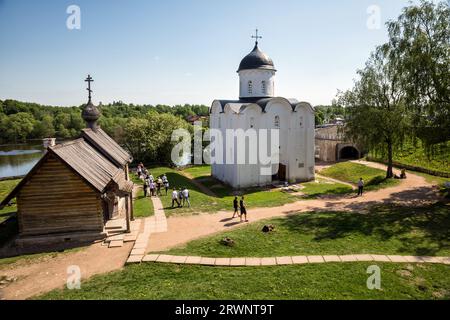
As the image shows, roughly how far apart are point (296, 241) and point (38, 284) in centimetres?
1061

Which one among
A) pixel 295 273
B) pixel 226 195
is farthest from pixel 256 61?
pixel 295 273

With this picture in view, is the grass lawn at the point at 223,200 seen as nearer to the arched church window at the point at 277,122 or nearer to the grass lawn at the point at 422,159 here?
the arched church window at the point at 277,122

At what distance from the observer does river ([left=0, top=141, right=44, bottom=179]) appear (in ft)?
164

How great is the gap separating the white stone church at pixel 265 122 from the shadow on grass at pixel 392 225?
1084cm

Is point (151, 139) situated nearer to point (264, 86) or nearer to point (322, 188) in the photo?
point (264, 86)

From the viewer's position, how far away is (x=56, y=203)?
49.8ft

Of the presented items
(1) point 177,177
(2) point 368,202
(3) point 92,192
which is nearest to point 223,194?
(1) point 177,177

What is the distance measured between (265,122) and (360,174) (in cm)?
1182

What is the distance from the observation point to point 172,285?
34.9 ft

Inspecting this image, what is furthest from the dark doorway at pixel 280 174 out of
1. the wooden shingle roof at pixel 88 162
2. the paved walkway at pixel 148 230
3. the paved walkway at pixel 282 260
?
the paved walkway at pixel 282 260

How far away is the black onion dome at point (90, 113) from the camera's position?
23375mm

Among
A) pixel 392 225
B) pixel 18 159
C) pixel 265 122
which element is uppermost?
pixel 265 122

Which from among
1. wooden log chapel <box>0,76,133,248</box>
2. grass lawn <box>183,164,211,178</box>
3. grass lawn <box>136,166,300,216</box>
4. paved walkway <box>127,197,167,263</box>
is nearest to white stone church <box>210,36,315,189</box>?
grass lawn <box>136,166,300,216</box>
